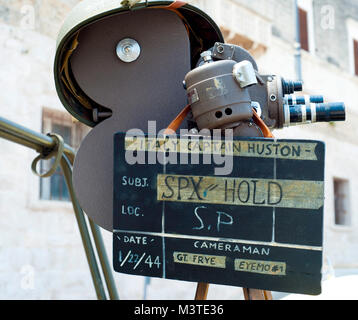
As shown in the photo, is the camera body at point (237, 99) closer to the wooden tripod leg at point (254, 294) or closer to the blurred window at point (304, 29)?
the wooden tripod leg at point (254, 294)

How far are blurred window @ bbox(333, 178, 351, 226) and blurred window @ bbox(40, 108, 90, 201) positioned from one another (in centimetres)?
677

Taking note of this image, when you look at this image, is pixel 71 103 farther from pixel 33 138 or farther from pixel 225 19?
pixel 225 19

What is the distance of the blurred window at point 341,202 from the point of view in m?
11.7

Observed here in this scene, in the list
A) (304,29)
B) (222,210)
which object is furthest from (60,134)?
(304,29)

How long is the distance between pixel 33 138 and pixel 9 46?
5.13 metres

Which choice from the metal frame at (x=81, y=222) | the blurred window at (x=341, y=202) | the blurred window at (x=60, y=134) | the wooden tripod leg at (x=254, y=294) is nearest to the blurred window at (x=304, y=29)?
the blurred window at (x=341, y=202)

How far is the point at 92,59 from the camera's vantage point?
3.54 ft

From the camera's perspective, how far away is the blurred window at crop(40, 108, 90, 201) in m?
6.48

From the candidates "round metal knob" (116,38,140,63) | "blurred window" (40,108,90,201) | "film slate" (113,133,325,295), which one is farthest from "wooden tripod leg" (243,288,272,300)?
"blurred window" (40,108,90,201)

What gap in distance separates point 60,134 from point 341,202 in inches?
285

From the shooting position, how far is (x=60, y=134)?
6656 millimetres

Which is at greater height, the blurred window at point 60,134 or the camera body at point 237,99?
the blurred window at point 60,134

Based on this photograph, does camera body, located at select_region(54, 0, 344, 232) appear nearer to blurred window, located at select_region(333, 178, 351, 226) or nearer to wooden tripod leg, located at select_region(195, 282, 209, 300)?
wooden tripod leg, located at select_region(195, 282, 209, 300)

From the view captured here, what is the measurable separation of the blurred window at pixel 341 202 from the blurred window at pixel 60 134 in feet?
22.2
